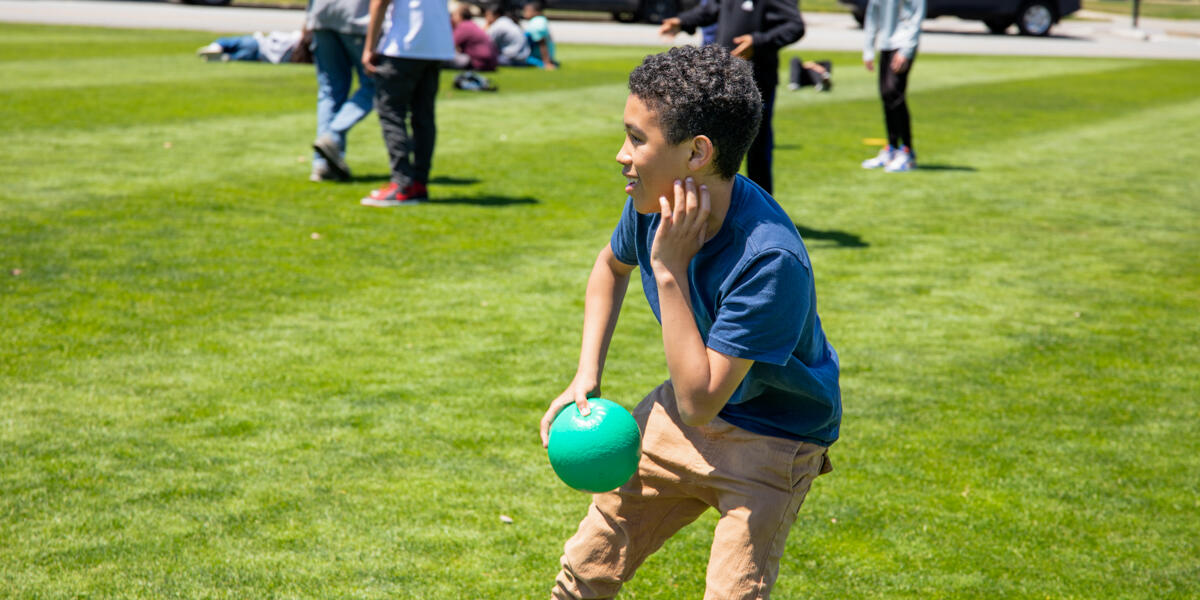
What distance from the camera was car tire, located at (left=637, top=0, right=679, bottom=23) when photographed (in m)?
32.1

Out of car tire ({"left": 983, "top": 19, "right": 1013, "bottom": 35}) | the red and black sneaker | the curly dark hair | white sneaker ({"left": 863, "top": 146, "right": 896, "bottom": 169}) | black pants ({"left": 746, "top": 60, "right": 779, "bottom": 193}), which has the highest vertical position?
the curly dark hair

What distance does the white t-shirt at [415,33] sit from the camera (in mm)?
8773

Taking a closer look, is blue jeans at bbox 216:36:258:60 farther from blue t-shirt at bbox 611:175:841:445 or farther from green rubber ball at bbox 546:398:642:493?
green rubber ball at bbox 546:398:642:493

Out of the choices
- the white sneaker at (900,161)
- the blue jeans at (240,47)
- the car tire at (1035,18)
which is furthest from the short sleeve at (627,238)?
the car tire at (1035,18)

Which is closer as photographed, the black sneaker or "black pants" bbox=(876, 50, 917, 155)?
the black sneaker

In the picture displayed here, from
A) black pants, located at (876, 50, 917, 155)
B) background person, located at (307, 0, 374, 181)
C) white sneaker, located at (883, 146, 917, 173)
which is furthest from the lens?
white sneaker, located at (883, 146, 917, 173)

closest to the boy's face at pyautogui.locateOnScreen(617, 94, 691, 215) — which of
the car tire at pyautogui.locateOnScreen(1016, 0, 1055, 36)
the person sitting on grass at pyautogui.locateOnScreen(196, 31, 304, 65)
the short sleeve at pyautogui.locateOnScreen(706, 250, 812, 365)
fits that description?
the short sleeve at pyautogui.locateOnScreen(706, 250, 812, 365)

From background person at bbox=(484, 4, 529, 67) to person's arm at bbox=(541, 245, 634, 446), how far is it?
60.2ft

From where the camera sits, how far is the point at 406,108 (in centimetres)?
940

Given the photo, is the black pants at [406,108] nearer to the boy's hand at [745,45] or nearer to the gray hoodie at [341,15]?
the gray hoodie at [341,15]

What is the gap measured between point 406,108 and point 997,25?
28.5 metres

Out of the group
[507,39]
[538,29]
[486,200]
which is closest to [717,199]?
[486,200]

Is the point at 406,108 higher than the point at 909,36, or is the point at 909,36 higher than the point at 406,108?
the point at 909,36

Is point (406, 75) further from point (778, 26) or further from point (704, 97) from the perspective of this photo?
point (704, 97)
